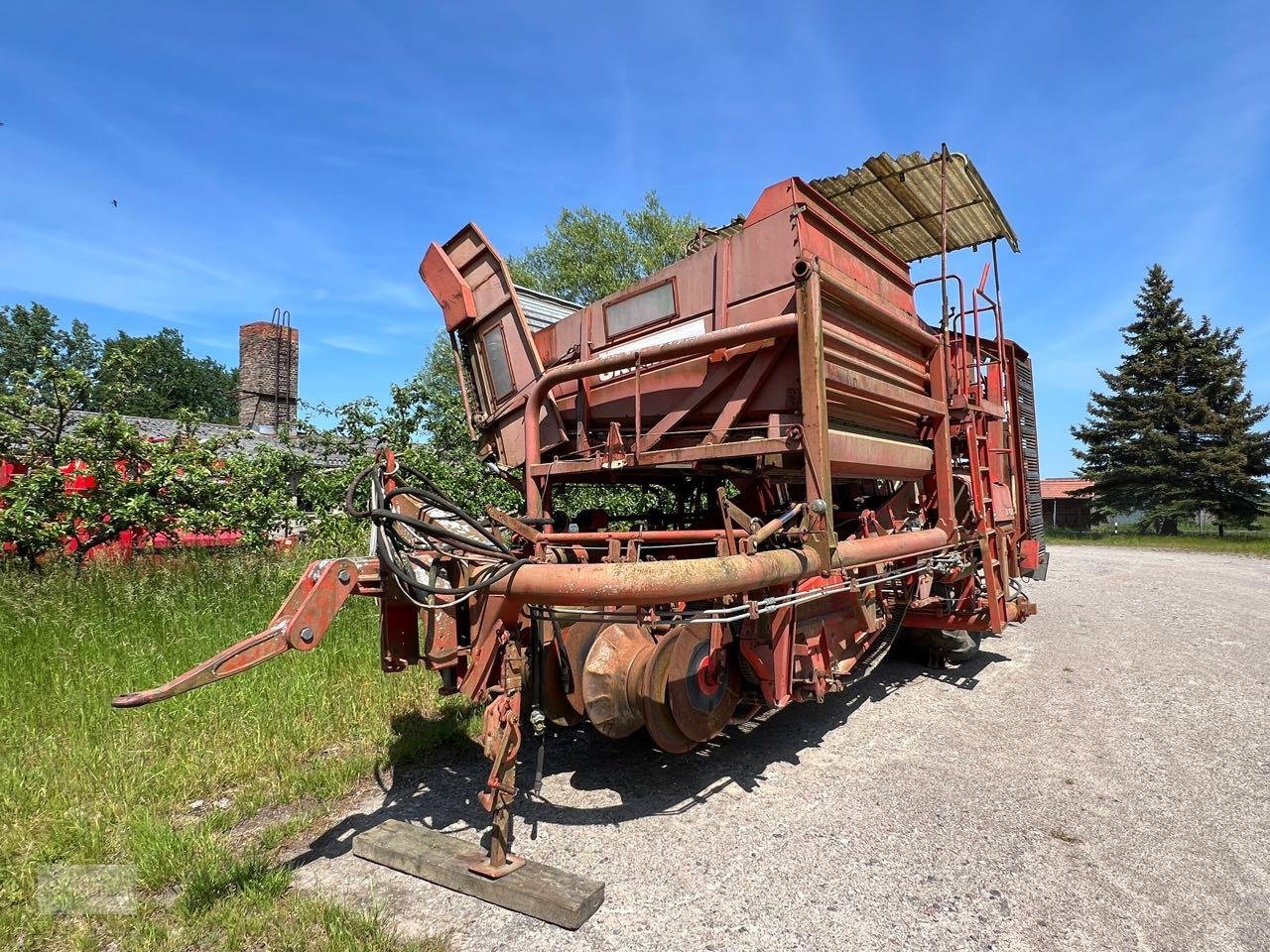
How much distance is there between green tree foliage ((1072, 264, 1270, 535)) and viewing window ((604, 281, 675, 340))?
30958mm

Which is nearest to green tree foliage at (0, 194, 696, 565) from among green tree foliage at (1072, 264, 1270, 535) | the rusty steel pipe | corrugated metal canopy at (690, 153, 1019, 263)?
the rusty steel pipe

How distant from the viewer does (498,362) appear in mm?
5840

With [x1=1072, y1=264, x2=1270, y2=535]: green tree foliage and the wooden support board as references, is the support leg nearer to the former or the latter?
the wooden support board

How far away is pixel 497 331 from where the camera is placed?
5.80m

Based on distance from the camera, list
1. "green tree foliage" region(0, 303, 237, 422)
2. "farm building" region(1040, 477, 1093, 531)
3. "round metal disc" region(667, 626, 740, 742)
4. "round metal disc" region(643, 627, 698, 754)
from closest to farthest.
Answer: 1. "round metal disc" region(643, 627, 698, 754)
2. "round metal disc" region(667, 626, 740, 742)
3. "farm building" region(1040, 477, 1093, 531)
4. "green tree foliage" region(0, 303, 237, 422)

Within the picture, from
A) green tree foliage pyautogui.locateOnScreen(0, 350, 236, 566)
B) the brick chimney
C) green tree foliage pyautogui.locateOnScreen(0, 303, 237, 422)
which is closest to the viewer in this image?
green tree foliage pyautogui.locateOnScreen(0, 350, 236, 566)

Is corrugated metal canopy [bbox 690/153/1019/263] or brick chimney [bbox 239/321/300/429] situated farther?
brick chimney [bbox 239/321/300/429]

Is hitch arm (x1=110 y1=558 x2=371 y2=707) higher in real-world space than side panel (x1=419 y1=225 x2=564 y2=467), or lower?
lower

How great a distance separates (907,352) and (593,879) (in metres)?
4.09

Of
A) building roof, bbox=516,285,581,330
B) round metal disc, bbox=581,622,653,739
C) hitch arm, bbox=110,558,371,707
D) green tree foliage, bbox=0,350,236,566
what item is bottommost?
round metal disc, bbox=581,622,653,739

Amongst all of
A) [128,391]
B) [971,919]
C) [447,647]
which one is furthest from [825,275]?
[128,391]

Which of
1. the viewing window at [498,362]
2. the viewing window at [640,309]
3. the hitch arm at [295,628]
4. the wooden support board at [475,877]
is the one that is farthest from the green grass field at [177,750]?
the viewing window at [640,309]

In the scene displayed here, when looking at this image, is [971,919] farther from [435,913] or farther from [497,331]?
[497,331]

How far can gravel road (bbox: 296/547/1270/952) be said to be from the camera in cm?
272
